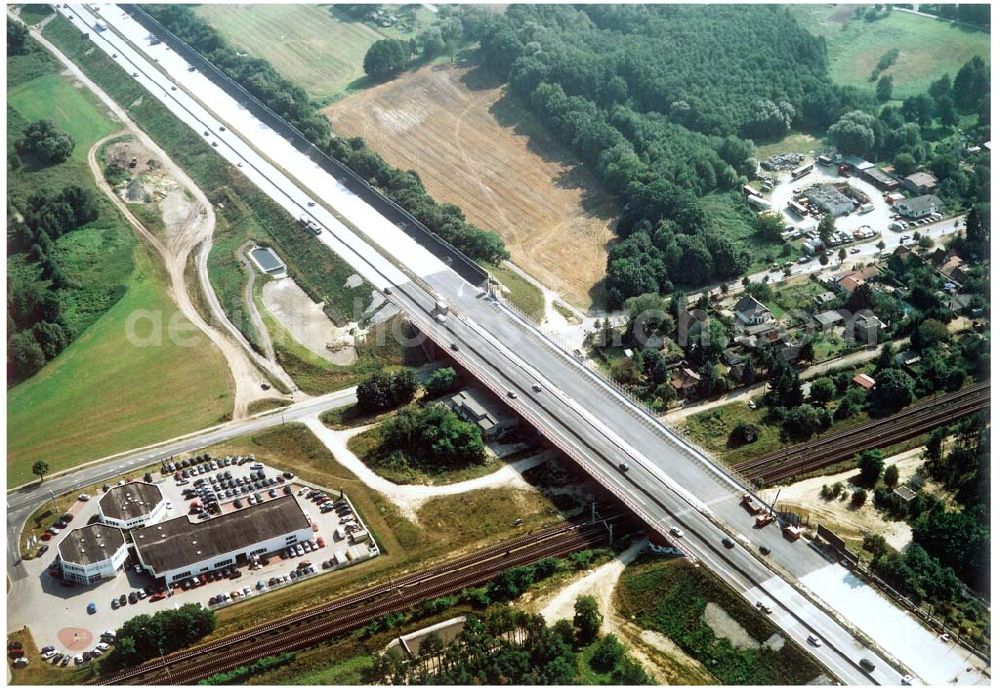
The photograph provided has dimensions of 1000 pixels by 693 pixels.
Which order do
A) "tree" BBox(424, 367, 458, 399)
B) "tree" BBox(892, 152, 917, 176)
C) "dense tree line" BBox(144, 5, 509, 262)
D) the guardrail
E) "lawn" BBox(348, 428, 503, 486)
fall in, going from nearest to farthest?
"lawn" BBox(348, 428, 503, 486), "tree" BBox(424, 367, 458, 399), the guardrail, "dense tree line" BBox(144, 5, 509, 262), "tree" BBox(892, 152, 917, 176)

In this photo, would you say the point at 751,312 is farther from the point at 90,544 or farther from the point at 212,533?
the point at 90,544

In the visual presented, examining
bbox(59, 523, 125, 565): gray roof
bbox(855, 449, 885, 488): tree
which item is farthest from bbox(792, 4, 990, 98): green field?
bbox(59, 523, 125, 565): gray roof

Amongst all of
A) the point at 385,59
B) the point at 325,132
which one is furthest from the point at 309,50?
the point at 325,132

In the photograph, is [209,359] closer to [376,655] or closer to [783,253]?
[376,655]

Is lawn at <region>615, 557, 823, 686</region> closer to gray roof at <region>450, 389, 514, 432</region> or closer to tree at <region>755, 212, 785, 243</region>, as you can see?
gray roof at <region>450, 389, 514, 432</region>

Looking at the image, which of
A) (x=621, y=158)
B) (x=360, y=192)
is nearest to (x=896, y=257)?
(x=621, y=158)

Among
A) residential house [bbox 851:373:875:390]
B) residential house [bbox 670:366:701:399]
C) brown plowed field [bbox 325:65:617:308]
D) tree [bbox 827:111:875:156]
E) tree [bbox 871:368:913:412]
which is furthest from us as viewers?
tree [bbox 827:111:875:156]
